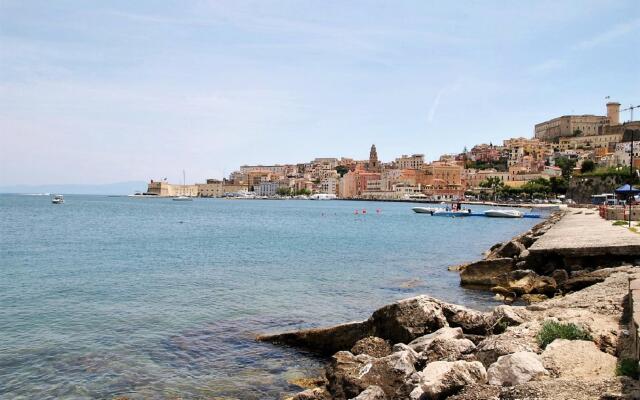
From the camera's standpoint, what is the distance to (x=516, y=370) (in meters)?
6.65

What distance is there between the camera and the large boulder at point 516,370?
6.58 m

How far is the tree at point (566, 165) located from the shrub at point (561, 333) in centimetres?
14182

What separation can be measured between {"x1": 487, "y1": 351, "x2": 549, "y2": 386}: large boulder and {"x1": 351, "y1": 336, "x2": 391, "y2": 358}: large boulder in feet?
10.8

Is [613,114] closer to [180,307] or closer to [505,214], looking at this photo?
[505,214]

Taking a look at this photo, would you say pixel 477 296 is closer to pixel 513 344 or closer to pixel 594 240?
pixel 594 240

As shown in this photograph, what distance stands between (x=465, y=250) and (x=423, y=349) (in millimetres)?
28020

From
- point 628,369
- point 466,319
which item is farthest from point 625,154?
point 628,369

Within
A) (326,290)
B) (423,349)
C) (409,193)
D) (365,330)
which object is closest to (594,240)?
(326,290)

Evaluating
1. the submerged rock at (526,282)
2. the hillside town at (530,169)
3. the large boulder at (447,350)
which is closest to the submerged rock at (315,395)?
the large boulder at (447,350)

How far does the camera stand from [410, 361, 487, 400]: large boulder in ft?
21.9

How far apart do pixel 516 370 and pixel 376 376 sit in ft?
7.23

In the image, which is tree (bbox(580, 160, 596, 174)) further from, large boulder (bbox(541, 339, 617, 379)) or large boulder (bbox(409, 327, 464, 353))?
large boulder (bbox(541, 339, 617, 379))

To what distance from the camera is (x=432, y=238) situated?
45.5m

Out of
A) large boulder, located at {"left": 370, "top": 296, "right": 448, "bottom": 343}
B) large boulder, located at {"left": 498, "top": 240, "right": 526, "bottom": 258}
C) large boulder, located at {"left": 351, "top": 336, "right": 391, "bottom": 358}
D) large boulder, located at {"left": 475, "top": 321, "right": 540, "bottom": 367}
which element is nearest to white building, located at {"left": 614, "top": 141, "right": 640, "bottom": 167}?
large boulder, located at {"left": 498, "top": 240, "right": 526, "bottom": 258}
